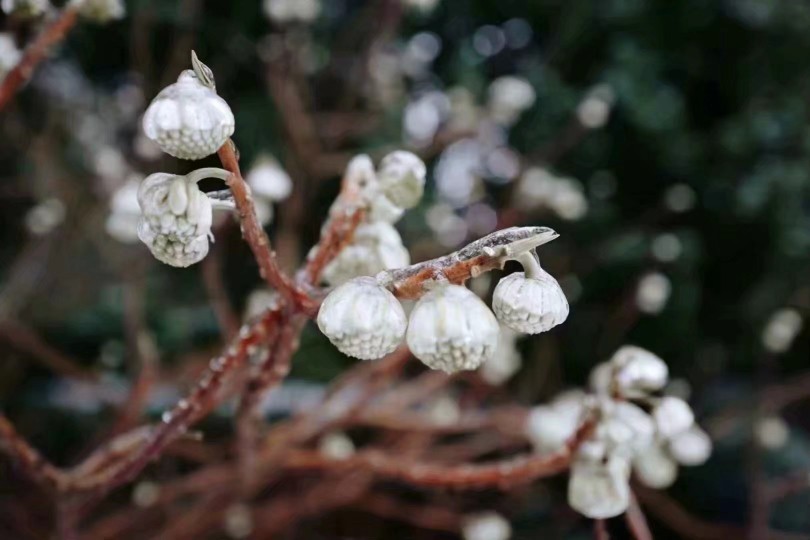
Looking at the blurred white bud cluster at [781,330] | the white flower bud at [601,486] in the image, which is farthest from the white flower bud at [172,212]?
the blurred white bud cluster at [781,330]

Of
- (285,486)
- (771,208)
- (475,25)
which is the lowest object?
(285,486)

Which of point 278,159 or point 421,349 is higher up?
point 278,159

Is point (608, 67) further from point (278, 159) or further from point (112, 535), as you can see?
point (112, 535)


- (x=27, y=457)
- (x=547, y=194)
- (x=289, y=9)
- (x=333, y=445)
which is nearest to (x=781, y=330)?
(x=547, y=194)

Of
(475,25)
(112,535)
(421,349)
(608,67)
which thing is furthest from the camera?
(475,25)

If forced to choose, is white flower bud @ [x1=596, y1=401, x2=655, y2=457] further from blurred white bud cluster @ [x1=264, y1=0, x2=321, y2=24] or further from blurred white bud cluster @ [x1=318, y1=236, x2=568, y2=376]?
blurred white bud cluster @ [x1=264, y1=0, x2=321, y2=24]

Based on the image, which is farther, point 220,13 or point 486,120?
point 220,13

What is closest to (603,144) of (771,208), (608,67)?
(608,67)

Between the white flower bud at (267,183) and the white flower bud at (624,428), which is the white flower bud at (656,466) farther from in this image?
the white flower bud at (267,183)

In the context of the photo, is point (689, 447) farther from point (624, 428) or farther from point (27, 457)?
point (27, 457)
